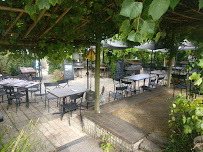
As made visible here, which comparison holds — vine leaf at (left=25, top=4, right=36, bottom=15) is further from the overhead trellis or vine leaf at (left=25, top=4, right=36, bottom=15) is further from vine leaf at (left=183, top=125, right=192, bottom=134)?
vine leaf at (left=183, top=125, right=192, bottom=134)

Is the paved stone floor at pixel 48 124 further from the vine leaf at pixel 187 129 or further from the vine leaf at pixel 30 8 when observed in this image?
the vine leaf at pixel 187 129

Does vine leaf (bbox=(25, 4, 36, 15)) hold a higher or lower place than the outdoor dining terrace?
higher

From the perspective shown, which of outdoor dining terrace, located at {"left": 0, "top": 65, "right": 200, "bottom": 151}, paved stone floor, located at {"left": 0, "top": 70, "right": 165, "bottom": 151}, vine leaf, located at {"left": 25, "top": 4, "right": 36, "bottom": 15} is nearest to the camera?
vine leaf, located at {"left": 25, "top": 4, "right": 36, "bottom": 15}

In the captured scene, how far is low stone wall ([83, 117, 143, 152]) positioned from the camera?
251 centimetres

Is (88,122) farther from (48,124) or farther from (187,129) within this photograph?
(187,129)

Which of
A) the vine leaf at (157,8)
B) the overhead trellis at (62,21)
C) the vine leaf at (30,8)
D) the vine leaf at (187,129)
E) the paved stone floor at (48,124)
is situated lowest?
the paved stone floor at (48,124)

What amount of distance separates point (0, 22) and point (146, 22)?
208 cm

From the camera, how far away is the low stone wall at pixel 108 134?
2506mm

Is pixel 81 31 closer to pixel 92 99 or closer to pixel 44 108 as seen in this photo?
pixel 92 99

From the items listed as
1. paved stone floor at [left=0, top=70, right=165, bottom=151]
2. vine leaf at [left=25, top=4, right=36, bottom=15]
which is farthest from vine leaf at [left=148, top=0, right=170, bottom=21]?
paved stone floor at [left=0, top=70, right=165, bottom=151]

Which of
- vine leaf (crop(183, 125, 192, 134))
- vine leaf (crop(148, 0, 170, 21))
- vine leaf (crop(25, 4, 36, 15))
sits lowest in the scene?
vine leaf (crop(183, 125, 192, 134))

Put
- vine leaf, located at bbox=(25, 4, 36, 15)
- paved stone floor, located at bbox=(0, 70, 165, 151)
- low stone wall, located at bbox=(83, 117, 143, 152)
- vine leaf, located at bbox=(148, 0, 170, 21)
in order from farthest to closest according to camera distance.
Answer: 1. paved stone floor, located at bbox=(0, 70, 165, 151)
2. low stone wall, located at bbox=(83, 117, 143, 152)
3. vine leaf, located at bbox=(25, 4, 36, 15)
4. vine leaf, located at bbox=(148, 0, 170, 21)

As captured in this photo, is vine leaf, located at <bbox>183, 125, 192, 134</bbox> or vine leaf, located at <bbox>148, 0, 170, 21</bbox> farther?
vine leaf, located at <bbox>183, 125, 192, 134</bbox>

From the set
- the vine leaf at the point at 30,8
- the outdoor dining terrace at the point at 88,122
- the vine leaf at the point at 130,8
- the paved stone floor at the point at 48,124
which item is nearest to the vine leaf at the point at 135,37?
the vine leaf at the point at 130,8
